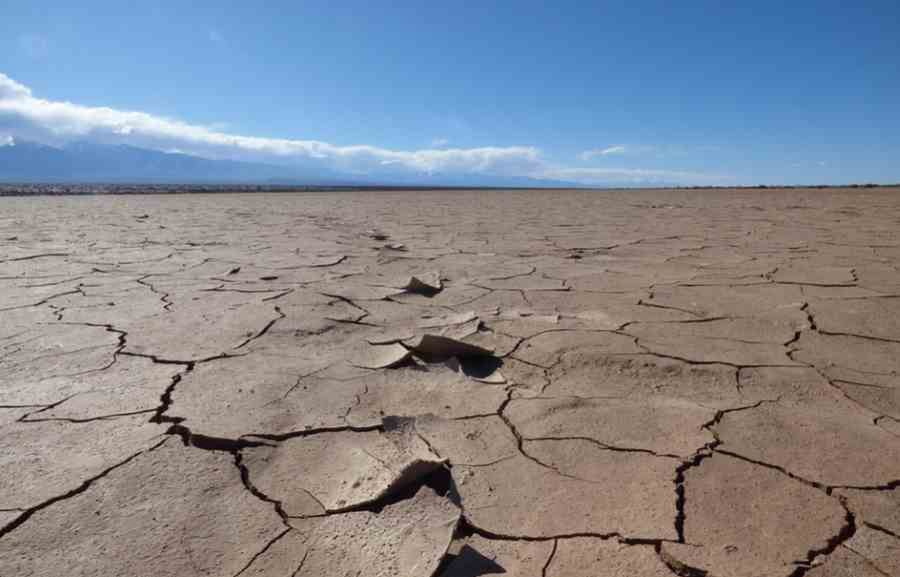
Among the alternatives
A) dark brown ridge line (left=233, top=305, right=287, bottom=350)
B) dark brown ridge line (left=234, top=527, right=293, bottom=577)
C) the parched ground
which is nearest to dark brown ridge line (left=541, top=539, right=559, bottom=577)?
the parched ground

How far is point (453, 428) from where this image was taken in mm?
1216

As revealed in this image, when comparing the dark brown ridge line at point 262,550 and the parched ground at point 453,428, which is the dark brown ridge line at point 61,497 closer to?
the parched ground at point 453,428

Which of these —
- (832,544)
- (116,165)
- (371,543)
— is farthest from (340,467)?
(116,165)

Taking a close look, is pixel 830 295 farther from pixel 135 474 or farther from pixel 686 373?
pixel 135 474

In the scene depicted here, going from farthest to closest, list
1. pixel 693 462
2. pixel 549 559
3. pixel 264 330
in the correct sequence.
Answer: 1. pixel 264 330
2. pixel 693 462
3. pixel 549 559

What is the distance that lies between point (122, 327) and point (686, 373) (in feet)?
6.15

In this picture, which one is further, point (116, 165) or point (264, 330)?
point (116, 165)

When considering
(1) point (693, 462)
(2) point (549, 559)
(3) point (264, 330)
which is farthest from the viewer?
(3) point (264, 330)

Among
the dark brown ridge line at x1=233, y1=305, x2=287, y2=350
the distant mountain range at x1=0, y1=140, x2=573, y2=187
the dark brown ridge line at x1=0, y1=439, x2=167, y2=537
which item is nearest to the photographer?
the dark brown ridge line at x1=0, y1=439, x2=167, y2=537

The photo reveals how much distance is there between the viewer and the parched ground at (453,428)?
828 mm

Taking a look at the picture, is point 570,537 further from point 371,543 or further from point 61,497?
point 61,497

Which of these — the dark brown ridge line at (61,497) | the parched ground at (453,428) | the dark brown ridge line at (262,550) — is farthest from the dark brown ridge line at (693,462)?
the dark brown ridge line at (61,497)

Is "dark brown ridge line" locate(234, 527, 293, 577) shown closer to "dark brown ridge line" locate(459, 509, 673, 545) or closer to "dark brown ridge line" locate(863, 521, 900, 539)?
"dark brown ridge line" locate(459, 509, 673, 545)

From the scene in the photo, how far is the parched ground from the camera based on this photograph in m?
0.83
